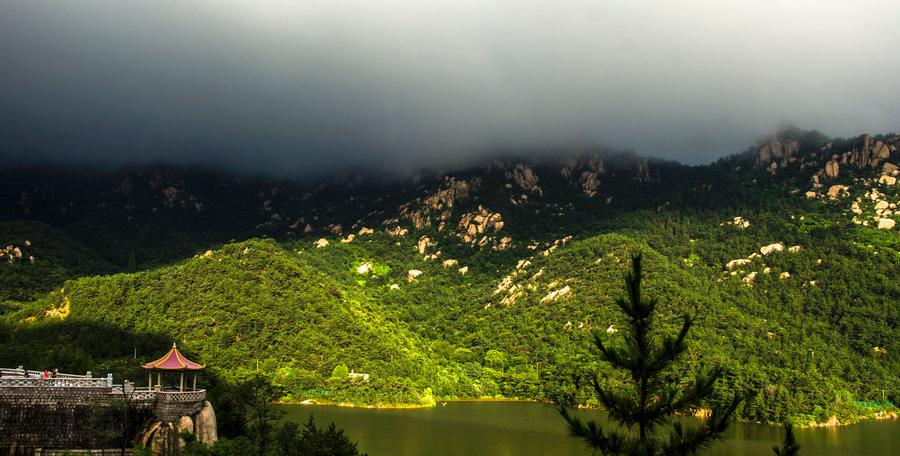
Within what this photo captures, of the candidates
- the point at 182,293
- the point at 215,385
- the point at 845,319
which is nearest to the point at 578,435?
the point at 215,385

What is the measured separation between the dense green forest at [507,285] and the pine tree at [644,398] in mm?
44873

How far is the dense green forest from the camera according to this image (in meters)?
93.6

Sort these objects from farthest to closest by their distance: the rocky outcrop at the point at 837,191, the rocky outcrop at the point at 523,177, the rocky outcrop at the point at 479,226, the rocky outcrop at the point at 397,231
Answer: the rocky outcrop at the point at 523,177 → the rocky outcrop at the point at 397,231 → the rocky outcrop at the point at 479,226 → the rocky outcrop at the point at 837,191

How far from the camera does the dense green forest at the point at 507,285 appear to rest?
3686 inches

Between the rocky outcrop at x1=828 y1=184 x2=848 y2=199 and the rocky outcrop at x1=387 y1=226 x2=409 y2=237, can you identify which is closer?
the rocky outcrop at x1=828 y1=184 x2=848 y2=199

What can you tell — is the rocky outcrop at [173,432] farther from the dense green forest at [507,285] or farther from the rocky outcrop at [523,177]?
the rocky outcrop at [523,177]

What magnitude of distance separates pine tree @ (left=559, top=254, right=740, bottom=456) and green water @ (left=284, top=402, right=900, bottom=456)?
1587 inches

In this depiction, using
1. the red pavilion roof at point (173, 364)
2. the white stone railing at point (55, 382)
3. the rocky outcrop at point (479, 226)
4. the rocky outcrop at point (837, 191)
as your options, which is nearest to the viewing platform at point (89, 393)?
the white stone railing at point (55, 382)

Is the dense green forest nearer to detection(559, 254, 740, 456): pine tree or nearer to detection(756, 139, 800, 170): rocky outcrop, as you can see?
detection(756, 139, 800, 170): rocky outcrop

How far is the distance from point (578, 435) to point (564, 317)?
109m

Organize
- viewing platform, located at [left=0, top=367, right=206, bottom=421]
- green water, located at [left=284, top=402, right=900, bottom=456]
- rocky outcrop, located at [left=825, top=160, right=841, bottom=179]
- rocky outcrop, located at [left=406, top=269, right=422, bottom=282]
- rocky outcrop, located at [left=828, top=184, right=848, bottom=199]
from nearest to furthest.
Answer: viewing platform, located at [left=0, top=367, right=206, bottom=421] → green water, located at [left=284, top=402, right=900, bottom=456] → rocky outcrop, located at [left=828, top=184, right=848, bottom=199] → rocky outcrop, located at [left=406, top=269, right=422, bottom=282] → rocky outcrop, located at [left=825, top=160, right=841, bottom=179]

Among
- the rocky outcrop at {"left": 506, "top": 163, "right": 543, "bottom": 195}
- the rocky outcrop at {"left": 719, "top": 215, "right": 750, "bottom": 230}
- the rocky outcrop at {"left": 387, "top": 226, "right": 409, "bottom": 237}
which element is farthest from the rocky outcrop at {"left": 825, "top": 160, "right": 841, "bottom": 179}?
the rocky outcrop at {"left": 387, "top": 226, "right": 409, "bottom": 237}

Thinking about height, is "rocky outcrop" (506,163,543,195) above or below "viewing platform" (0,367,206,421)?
above

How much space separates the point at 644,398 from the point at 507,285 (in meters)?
130
